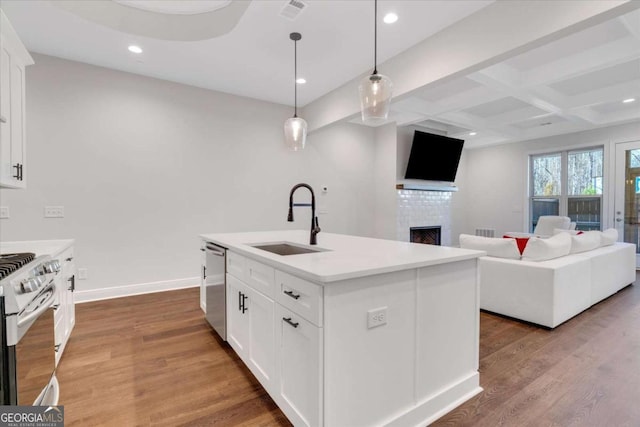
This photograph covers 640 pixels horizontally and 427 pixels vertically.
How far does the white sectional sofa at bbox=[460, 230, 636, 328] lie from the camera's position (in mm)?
2836

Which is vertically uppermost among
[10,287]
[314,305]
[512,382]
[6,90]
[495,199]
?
[6,90]

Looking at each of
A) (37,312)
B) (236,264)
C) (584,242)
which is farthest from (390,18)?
(584,242)

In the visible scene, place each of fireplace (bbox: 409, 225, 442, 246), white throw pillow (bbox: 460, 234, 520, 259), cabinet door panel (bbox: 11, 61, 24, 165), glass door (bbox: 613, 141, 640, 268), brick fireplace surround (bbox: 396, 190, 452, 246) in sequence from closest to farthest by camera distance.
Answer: cabinet door panel (bbox: 11, 61, 24, 165) < white throw pillow (bbox: 460, 234, 520, 259) < glass door (bbox: 613, 141, 640, 268) < brick fireplace surround (bbox: 396, 190, 452, 246) < fireplace (bbox: 409, 225, 442, 246)

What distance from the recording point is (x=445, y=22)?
2.76m

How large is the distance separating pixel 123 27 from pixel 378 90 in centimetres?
253

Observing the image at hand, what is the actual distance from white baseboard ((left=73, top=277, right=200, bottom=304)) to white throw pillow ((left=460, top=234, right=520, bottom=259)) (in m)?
3.62

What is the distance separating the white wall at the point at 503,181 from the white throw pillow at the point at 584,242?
270 cm

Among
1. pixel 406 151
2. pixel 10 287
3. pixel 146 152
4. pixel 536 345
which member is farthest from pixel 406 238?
pixel 10 287

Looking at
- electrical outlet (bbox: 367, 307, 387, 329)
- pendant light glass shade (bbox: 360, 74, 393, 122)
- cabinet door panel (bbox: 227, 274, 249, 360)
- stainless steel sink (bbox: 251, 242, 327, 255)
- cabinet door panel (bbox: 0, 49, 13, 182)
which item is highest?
pendant light glass shade (bbox: 360, 74, 393, 122)

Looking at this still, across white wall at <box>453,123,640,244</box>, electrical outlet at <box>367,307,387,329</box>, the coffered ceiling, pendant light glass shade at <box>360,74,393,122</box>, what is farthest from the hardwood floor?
white wall at <box>453,123,640,244</box>

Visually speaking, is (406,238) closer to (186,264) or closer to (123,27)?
(186,264)

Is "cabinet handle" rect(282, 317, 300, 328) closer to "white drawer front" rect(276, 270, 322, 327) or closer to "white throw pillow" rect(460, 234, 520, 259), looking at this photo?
"white drawer front" rect(276, 270, 322, 327)

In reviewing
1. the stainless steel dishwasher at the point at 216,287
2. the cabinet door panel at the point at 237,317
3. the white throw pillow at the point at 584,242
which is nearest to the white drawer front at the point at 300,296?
the cabinet door panel at the point at 237,317

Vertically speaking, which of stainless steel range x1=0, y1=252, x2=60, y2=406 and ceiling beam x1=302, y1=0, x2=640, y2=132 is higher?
ceiling beam x1=302, y1=0, x2=640, y2=132
